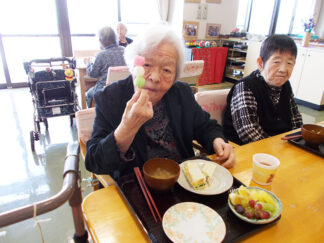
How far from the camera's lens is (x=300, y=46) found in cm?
418

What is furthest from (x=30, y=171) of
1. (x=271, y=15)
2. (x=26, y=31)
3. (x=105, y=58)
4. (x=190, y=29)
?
(x=271, y=15)

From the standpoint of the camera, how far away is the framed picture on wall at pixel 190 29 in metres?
4.93

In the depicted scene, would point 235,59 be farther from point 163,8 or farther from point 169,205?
point 169,205

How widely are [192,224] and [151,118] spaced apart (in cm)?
56

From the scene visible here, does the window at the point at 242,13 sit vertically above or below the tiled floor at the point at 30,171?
above

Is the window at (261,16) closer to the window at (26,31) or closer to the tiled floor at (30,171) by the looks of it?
the tiled floor at (30,171)

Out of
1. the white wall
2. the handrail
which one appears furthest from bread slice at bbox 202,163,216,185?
the white wall

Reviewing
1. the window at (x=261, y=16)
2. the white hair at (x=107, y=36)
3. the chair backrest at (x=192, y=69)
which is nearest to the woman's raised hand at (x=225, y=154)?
the chair backrest at (x=192, y=69)

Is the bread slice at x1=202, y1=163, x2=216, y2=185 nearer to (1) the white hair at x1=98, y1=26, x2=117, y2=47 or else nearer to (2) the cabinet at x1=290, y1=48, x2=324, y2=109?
(1) the white hair at x1=98, y1=26, x2=117, y2=47

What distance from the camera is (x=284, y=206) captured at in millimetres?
770

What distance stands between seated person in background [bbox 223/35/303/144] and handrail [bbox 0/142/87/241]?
109cm

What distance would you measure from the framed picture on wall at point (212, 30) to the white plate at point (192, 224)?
17.0ft

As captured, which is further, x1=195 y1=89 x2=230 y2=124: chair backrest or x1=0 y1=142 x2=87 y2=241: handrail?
x1=195 y1=89 x2=230 y2=124: chair backrest

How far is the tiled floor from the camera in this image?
152 centimetres
